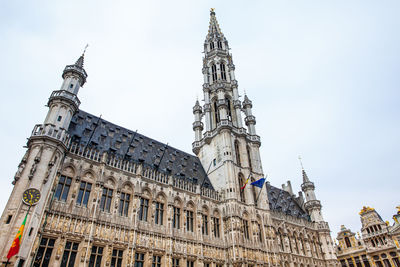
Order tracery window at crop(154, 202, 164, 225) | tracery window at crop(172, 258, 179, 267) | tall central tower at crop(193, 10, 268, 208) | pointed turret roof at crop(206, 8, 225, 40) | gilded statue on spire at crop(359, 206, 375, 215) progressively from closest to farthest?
tracery window at crop(172, 258, 179, 267), tracery window at crop(154, 202, 164, 225), tall central tower at crop(193, 10, 268, 208), gilded statue on spire at crop(359, 206, 375, 215), pointed turret roof at crop(206, 8, 225, 40)

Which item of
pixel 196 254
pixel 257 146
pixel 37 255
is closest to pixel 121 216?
pixel 37 255

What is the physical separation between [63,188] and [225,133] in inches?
919

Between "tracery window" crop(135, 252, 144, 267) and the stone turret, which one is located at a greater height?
the stone turret

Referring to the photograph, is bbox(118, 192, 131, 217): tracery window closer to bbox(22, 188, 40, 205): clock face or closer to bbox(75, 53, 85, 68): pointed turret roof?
bbox(22, 188, 40, 205): clock face

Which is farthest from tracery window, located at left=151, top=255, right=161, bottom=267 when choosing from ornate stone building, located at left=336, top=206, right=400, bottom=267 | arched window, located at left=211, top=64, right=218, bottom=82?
ornate stone building, located at left=336, top=206, right=400, bottom=267

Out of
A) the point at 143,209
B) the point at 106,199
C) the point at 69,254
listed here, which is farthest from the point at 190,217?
the point at 69,254

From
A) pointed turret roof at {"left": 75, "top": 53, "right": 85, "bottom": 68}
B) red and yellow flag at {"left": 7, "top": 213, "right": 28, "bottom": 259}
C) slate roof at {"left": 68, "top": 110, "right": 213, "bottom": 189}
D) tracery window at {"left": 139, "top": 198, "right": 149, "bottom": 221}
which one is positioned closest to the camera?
red and yellow flag at {"left": 7, "top": 213, "right": 28, "bottom": 259}

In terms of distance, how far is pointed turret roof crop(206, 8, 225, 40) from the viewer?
57062mm

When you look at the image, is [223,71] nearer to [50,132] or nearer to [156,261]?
[50,132]

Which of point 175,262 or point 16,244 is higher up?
point 175,262

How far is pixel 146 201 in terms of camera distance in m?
28.2

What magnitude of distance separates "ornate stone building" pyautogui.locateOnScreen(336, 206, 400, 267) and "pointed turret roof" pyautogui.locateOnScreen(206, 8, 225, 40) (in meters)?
45.0

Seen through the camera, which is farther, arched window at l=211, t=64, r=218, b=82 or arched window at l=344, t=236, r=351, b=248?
arched window at l=211, t=64, r=218, b=82

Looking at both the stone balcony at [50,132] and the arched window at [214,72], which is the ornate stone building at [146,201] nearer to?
the stone balcony at [50,132]
